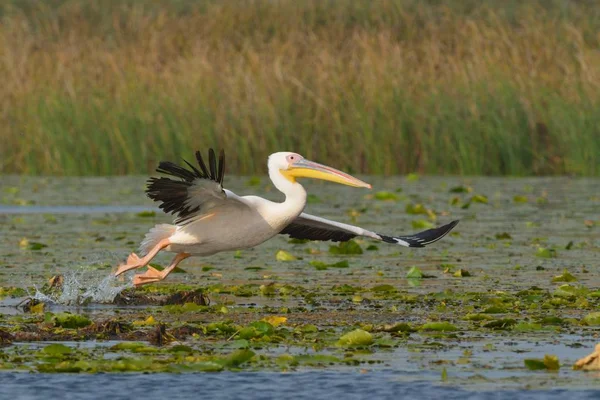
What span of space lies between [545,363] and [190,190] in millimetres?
3156

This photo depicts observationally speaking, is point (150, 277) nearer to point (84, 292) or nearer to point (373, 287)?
point (84, 292)

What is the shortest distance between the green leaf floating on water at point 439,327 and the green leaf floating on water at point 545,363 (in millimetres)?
1185

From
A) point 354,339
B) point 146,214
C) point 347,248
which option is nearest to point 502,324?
point 354,339

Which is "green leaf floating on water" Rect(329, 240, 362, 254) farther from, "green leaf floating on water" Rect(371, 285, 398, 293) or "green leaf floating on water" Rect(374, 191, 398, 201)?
"green leaf floating on water" Rect(374, 191, 398, 201)

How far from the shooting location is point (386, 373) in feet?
Answer: 21.2

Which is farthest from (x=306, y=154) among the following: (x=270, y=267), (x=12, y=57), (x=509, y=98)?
(x=270, y=267)

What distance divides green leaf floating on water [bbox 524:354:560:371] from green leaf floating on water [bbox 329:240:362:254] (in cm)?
603

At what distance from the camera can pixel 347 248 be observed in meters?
12.6

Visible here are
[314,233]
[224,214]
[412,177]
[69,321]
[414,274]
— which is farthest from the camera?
[412,177]

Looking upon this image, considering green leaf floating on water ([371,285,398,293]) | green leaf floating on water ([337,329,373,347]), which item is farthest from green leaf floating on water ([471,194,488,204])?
green leaf floating on water ([337,329,373,347])

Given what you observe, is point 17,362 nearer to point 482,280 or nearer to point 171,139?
point 482,280

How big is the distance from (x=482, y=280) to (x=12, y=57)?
1144cm

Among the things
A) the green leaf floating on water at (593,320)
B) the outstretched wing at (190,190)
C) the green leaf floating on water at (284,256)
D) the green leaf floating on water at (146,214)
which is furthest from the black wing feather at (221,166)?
the green leaf floating on water at (146,214)

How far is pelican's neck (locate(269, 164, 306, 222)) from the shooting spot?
9188mm
